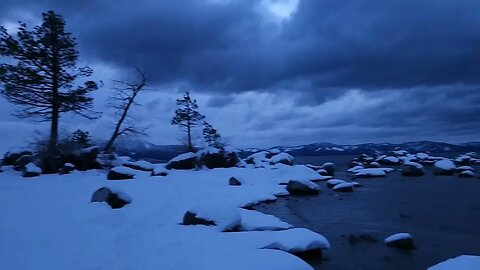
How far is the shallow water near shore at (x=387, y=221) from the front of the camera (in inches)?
380

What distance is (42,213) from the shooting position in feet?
35.4

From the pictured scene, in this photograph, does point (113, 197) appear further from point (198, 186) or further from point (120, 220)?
point (198, 186)

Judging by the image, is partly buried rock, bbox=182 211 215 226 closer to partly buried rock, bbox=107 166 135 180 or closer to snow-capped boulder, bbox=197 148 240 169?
partly buried rock, bbox=107 166 135 180

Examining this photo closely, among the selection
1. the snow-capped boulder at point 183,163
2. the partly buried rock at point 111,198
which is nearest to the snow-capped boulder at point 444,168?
the snow-capped boulder at point 183,163

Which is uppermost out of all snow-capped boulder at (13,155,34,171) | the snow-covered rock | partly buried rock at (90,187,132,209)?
snow-capped boulder at (13,155,34,171)

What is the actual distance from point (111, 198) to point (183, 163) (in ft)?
60.4

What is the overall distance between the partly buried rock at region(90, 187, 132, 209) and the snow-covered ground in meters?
0.29

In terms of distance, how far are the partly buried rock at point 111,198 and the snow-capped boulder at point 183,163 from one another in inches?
688

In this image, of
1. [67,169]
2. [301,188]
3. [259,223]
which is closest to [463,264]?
[259,223]

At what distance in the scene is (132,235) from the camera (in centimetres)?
A: 936

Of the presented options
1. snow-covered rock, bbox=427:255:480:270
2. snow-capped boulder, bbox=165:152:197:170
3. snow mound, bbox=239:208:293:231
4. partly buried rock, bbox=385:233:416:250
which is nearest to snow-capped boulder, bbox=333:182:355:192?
snow-capped boulder, bbox=165:152:197:170

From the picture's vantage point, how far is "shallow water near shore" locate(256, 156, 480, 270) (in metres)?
9.64

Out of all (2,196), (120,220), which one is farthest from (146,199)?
(2,196)

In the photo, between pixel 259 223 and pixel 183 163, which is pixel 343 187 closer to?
pixel 183 163
